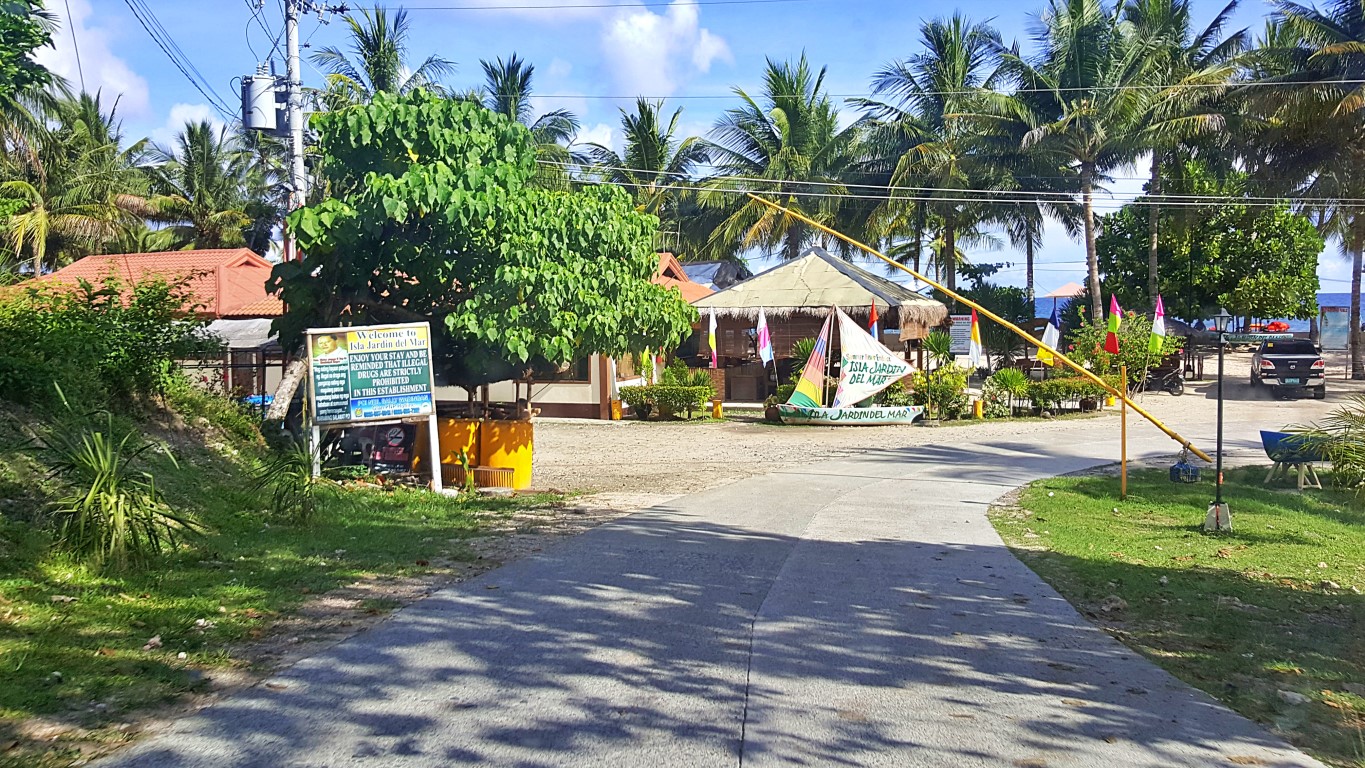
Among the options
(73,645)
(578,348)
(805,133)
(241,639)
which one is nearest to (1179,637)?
(241,639)

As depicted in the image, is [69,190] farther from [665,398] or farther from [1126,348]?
[1126,348]

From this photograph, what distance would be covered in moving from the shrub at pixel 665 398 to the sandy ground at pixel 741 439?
2.21ft

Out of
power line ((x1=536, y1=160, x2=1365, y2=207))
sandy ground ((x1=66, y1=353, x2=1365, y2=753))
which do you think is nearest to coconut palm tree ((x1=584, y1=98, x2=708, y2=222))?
power line ((x1=536, y1=160, x2=1365, y2=207))

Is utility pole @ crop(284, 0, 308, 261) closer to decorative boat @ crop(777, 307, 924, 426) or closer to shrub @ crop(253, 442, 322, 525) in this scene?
shrub @ crop(253, 442, 322, 525)

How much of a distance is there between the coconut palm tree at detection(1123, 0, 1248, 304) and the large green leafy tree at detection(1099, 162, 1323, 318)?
0.83m

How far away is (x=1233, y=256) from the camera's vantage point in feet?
123

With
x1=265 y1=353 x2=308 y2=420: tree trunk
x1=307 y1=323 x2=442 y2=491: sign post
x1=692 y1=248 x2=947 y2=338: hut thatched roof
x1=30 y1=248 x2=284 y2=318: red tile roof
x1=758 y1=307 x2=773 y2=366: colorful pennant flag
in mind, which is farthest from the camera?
x1=692 y1=248 x2=947 y2=338: hut thatched roof

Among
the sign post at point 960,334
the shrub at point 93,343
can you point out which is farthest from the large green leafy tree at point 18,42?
the sign post at point 960,334

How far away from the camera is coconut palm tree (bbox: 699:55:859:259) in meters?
38.2

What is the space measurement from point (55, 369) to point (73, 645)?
5.75m

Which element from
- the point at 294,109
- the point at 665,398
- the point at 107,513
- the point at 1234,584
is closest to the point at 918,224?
the point at 665,398

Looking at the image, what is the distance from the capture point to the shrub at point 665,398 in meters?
26.3

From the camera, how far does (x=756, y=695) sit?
559cm

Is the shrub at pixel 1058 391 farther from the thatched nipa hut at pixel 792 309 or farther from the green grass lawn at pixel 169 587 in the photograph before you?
the green grass lawn at pixel 169 587
